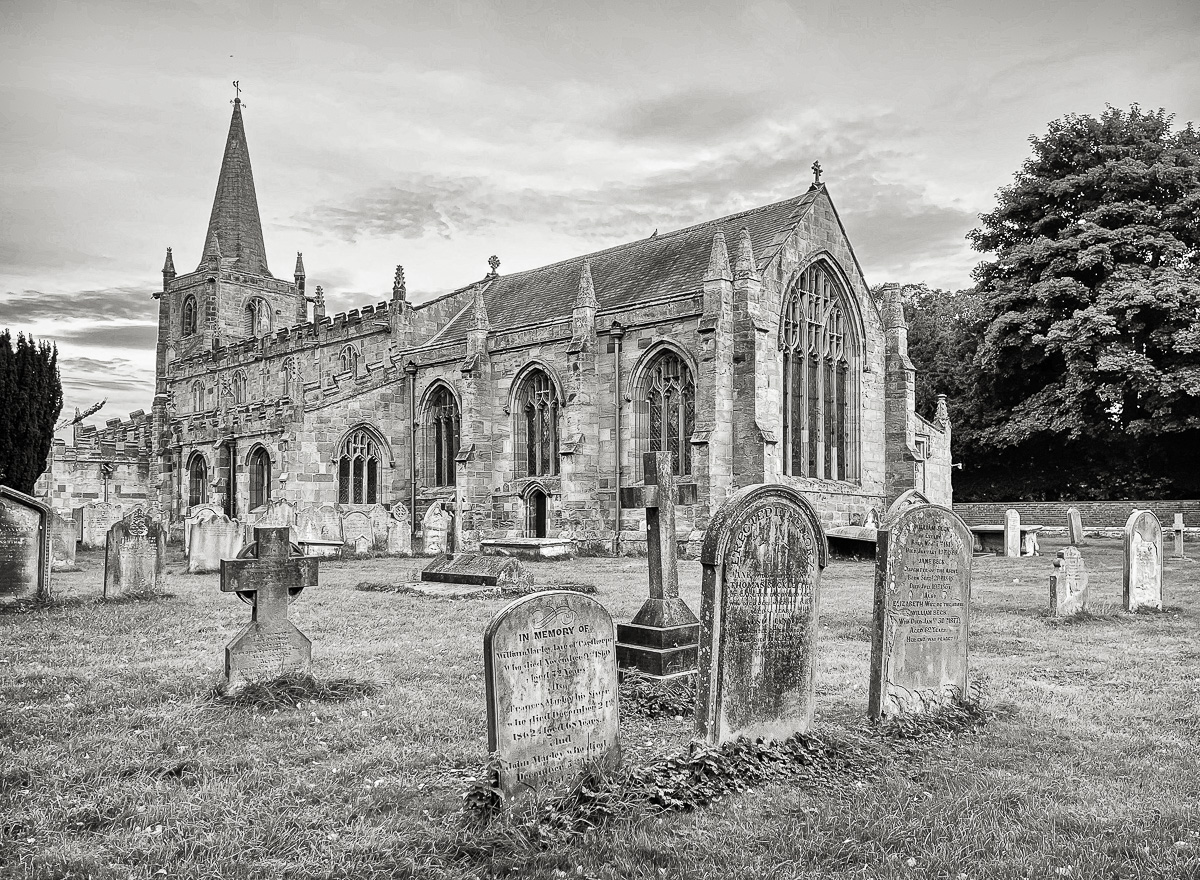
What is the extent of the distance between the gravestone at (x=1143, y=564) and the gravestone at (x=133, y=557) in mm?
Answer: 13867

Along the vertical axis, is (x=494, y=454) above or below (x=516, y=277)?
below

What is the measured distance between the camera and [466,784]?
493 centimetres

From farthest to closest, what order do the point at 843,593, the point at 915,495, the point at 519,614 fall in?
the point at 843,593
the point at 915,495
the point at 519,614

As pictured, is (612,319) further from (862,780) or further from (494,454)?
(862,780)

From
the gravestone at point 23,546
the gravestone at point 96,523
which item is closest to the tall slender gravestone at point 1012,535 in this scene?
the gravestone at point 23,546

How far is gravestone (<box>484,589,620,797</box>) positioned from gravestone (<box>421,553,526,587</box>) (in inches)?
387

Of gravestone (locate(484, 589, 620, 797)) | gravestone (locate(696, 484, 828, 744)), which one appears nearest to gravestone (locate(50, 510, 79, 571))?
gravestone (locate(484, 589, 620, 797))

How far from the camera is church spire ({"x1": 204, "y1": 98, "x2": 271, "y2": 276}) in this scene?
5075cm

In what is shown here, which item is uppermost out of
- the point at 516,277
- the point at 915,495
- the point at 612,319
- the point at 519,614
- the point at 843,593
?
the point at 516,277

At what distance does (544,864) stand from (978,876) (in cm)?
197

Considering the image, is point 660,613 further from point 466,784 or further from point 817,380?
point 817,380

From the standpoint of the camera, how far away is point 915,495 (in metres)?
7.95

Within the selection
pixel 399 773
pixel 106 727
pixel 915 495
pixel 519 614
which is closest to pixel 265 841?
pixel 399 773

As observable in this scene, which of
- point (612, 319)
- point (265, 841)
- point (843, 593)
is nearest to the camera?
point (265, 841)
